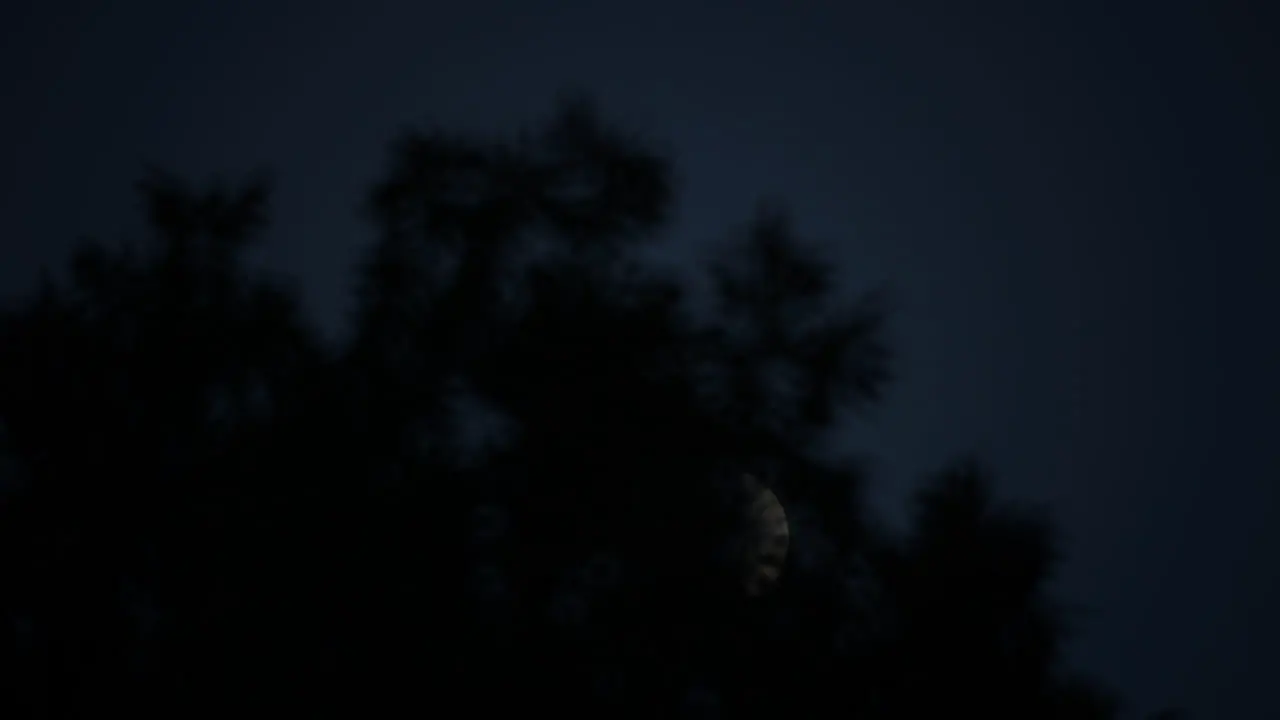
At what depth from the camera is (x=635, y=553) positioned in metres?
10.2

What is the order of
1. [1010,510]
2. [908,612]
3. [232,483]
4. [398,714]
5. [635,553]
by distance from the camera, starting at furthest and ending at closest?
[1010,510] < [908,612] < [635,553] < [232,483] < [398,714]

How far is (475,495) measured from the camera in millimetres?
10039

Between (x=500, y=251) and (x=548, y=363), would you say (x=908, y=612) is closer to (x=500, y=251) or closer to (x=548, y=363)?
(x=548, y=363)

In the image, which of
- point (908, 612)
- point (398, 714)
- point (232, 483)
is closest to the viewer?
point (398, 714)

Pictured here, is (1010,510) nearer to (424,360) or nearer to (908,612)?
(908,612)

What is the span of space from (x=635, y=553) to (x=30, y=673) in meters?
4.34

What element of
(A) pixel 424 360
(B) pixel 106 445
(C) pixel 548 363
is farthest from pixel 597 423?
(B) pixel 106 445

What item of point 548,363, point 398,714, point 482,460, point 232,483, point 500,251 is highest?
point 500,251

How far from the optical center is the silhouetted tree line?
9.30 metres

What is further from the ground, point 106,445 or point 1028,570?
point 1028,570

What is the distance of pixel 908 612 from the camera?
37.4 feet

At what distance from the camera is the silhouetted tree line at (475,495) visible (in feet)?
30.5

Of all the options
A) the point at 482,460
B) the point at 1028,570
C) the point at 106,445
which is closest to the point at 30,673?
the point at 106,445

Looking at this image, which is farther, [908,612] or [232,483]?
[908,612]
